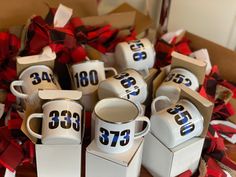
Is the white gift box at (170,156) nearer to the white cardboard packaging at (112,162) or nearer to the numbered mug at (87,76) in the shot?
the white cardboard packaging at (112,162)

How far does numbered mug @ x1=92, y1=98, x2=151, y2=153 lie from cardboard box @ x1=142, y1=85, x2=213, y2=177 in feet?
0.18

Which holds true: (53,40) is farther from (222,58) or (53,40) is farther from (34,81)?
(222,58)

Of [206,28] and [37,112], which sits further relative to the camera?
[206,28]

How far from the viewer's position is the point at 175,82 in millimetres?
887

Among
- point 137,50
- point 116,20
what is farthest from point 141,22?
point 137,50

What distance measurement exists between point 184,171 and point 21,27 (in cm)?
51

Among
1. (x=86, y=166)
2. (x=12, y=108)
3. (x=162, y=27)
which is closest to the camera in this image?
(x=86, y=166)

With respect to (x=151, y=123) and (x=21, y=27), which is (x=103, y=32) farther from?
(x=151, y=123)

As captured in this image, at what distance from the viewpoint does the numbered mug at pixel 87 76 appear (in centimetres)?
86

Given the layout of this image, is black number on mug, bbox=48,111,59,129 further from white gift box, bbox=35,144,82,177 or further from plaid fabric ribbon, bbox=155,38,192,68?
plaid fabric ribbon, bbox=155,38,192,68

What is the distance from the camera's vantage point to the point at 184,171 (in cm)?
80

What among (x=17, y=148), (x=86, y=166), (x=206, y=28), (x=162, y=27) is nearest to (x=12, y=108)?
(x=17, y=148)

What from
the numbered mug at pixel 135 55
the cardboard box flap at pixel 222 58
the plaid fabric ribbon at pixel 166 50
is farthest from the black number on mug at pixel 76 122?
the cardboard box flap at pixel 222 58

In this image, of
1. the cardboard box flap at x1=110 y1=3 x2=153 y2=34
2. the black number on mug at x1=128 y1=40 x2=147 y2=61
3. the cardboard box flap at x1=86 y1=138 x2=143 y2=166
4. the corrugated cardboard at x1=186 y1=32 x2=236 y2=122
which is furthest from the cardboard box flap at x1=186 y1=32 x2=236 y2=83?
the cardboard box flap at x1=86 y1=138 x2=143 y2=166
